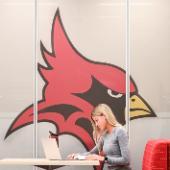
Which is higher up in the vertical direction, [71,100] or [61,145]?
[71,100]

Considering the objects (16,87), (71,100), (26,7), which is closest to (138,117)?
(71,100)

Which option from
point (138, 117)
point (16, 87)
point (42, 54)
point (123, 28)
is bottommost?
point (138, 117)

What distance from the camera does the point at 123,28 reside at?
566 cm

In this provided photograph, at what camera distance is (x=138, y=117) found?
18.5 feet

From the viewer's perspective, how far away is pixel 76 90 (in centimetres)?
565

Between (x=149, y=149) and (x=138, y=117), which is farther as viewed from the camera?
(x=138, y=117)

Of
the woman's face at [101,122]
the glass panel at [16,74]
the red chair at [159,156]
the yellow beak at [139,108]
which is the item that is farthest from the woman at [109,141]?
the glass panel at [16,74]

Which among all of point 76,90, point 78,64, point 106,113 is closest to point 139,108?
point 106,113

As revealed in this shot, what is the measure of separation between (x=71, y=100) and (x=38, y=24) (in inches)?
42.4

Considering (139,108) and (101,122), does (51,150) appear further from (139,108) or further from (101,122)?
(139,108)

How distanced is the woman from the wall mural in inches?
12.4

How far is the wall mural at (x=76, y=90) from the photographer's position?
18.5 ft

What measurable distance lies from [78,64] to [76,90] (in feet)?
1.12

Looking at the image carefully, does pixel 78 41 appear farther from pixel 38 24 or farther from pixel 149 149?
pixel 149 149
